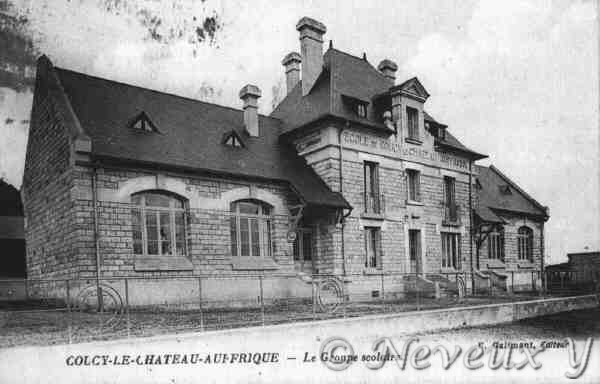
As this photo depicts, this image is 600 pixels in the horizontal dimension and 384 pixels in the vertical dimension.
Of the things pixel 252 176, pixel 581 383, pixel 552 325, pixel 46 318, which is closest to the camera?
pixel 581 383

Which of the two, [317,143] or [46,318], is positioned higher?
[317,143]

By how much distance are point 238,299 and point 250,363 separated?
717 centimetres

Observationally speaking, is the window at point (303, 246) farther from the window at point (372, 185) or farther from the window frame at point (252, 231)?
the window at point (372, 185)

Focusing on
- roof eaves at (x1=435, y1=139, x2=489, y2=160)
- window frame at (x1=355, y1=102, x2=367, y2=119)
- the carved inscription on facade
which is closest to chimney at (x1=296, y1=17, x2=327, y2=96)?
window frame at (x1=355, y1=102, x2=367, y2=119)

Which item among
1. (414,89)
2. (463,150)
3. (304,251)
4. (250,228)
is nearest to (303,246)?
(304,251)

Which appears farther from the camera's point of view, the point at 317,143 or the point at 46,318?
the point at 317,143

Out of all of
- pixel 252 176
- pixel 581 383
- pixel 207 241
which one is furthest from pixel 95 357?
pixel 252 176

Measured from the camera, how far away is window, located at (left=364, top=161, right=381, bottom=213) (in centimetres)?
1888

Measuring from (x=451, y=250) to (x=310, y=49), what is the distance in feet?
34.7

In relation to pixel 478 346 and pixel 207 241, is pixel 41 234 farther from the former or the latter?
pixel 478 346

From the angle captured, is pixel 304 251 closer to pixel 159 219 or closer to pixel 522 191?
A: pixel 159 219

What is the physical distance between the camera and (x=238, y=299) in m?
14.8

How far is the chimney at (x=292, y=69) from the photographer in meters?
23.3

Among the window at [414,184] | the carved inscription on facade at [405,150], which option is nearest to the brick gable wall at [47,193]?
the carved inscription on facade at [405,150]
